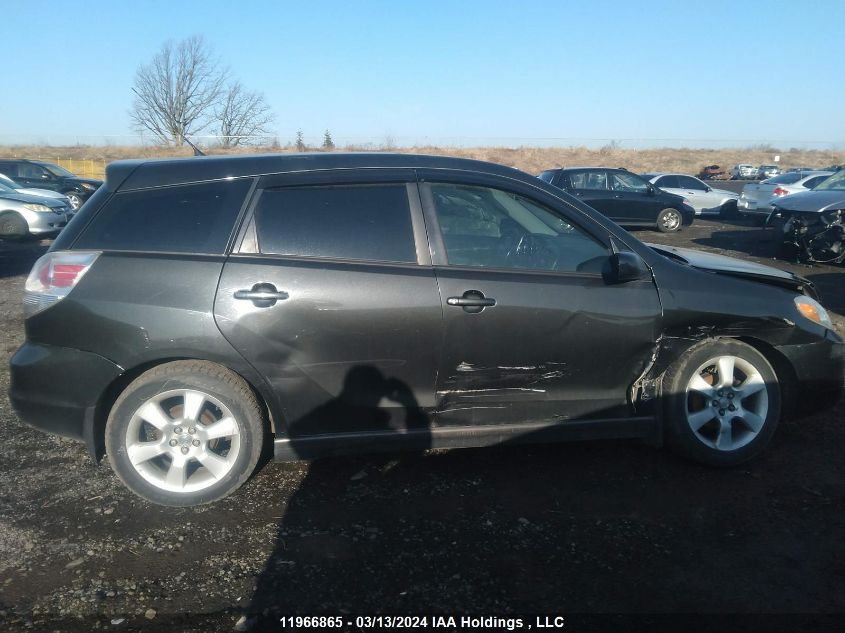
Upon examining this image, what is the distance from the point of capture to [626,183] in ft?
57.3

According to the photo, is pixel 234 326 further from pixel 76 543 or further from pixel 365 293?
pixel 76 543

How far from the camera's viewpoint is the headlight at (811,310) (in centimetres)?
395

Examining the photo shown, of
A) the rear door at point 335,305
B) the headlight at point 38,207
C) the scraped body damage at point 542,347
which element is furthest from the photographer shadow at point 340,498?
the headlight at point 38,207

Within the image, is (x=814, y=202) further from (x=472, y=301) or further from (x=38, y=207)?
(x=38, y=207)

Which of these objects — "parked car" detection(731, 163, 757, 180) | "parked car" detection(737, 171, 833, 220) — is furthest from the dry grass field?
"parked car" detection(737, 171, 833, 220)

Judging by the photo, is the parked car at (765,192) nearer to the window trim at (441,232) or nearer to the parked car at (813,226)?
the parked car at (813,226)

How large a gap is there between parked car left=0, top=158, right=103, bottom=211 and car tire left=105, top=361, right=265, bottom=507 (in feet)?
61.0

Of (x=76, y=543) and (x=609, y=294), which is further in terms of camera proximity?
(x=609, y=294)

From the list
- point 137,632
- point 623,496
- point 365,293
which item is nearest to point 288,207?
point 365,293

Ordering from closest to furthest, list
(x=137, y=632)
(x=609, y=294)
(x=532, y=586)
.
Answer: (x=137, y=632) < (x=532, y=586) < (x=609, y=294)

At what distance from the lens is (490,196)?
12.6 feet

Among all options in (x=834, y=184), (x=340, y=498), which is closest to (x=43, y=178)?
(x=340, y=498)

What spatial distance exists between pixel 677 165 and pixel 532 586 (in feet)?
193

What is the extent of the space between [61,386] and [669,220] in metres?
16.6
